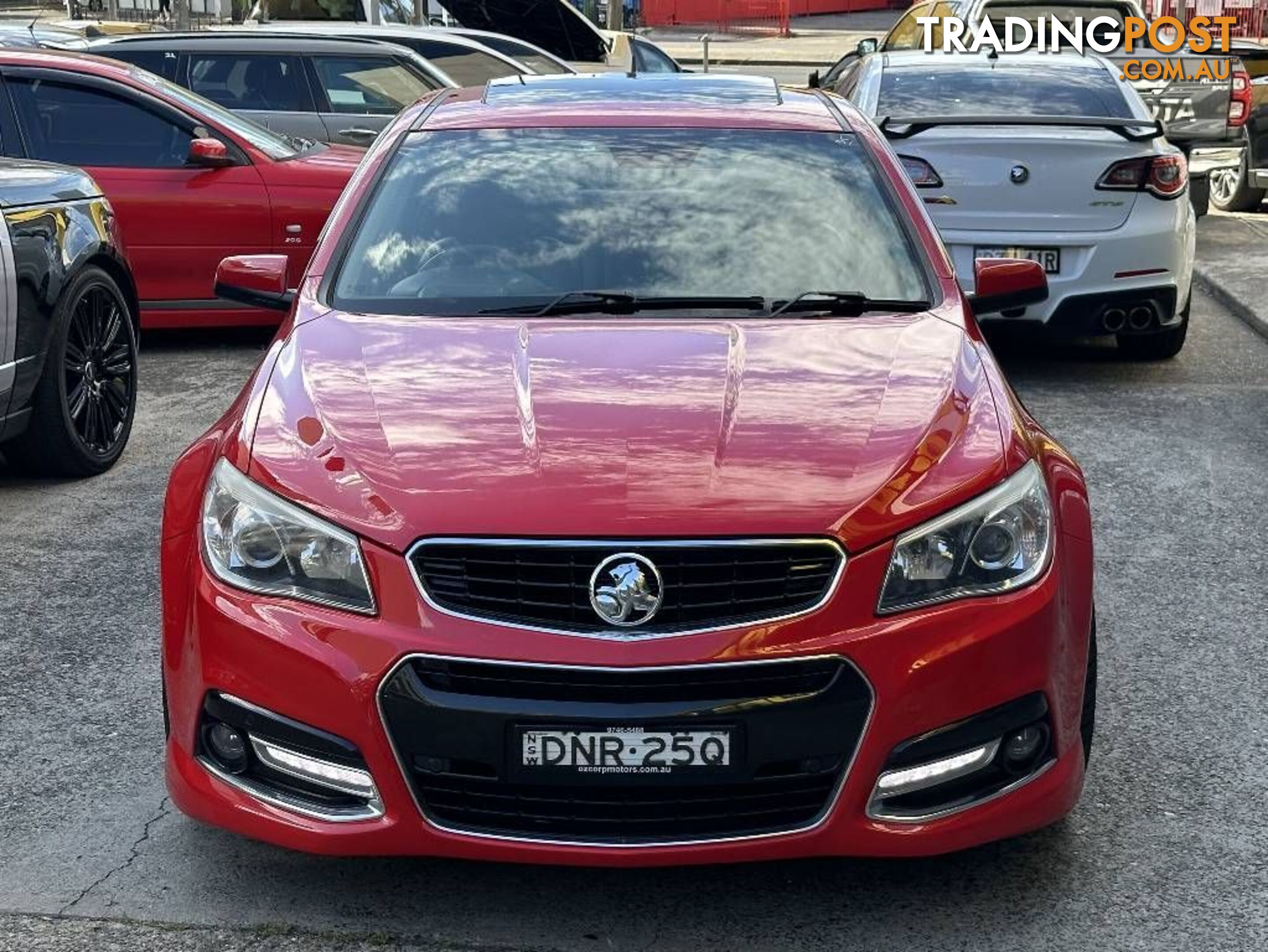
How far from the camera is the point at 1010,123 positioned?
945cm

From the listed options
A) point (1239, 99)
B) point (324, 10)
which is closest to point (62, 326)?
point (1239, 99)

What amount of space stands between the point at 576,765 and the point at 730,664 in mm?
331

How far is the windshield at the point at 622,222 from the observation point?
482cm

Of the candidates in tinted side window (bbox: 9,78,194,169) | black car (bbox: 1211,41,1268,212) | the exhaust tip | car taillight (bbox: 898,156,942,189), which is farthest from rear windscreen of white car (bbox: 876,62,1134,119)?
black car (bbox: 1211,41,1268,212)

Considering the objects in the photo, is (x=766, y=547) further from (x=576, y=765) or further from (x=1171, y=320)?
(x=1171, y=320)

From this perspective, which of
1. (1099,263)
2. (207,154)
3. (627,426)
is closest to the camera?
(627,426)

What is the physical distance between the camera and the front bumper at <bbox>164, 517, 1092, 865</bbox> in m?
3.49

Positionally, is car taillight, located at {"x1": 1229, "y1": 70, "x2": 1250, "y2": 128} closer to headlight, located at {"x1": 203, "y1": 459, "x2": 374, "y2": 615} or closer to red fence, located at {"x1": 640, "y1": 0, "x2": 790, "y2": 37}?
headlight, located at {"x1": 203, "y1": 459, "x2": 374, "y2": 615}

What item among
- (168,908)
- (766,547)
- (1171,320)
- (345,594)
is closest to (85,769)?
(168,908)

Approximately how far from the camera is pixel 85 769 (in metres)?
4.55

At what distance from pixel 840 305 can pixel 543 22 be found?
17.0 metres

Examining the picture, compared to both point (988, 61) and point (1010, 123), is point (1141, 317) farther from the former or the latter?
point (988, 61)

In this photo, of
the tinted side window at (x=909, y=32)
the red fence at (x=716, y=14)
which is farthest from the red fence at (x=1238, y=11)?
the tinted side window at (x=909, y=32)

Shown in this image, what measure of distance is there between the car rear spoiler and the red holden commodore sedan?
17.0 ft
